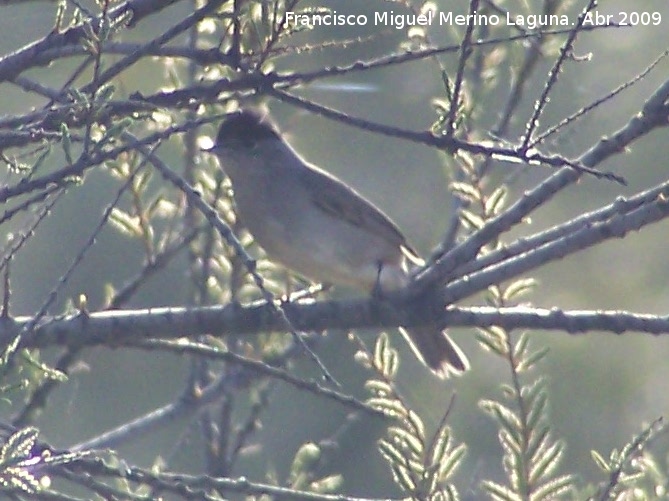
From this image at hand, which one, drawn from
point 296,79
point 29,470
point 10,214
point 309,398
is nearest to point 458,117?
point 296,79

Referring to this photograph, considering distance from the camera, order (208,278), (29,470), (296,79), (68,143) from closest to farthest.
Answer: (68,143) < (29,470) < (296,79) < (208,278)

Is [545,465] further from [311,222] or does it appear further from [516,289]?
[311,222]

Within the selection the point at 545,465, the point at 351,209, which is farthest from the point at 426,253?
the point at 545,465

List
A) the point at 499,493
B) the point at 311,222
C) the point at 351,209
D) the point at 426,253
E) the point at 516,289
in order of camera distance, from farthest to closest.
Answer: the point at 426,253 < the point at 351,209 < the point at 311,222 < the point at 516,289 < the point at 499,493

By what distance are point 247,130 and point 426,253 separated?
17.3 ft

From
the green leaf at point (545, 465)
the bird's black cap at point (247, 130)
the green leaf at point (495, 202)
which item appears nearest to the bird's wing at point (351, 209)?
the bird's black cap at point (247, 130)

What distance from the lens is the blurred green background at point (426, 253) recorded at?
9203 mm

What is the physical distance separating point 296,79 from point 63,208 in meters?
8.39

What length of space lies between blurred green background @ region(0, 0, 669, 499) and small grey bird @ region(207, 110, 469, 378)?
314 cm

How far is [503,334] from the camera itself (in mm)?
2953

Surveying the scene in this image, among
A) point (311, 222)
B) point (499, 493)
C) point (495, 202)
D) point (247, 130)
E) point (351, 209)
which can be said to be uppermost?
point (247, 130)

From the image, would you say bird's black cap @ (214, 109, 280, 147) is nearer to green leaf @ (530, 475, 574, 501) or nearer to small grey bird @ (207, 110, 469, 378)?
small grey bird @ (207, 110, 469, 378)

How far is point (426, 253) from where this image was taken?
10.1 meters

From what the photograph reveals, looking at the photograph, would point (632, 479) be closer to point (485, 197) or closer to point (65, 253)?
point (485, 197)
